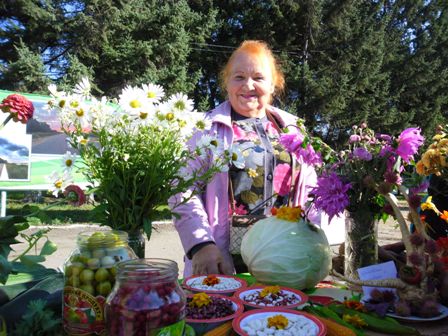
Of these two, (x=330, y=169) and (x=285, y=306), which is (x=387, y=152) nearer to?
(x=330, y=169)

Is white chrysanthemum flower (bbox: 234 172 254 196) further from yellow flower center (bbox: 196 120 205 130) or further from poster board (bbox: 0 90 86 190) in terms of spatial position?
poster board (bbox: 0 90 86 190)

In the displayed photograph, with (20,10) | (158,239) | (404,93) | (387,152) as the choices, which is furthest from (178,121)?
(404,93)

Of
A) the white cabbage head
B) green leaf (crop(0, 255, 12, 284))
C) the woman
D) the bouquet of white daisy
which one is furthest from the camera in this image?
the woman

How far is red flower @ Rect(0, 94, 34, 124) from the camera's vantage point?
1041 mm

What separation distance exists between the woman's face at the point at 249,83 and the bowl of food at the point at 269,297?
100 cm

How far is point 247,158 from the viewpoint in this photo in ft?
6.26

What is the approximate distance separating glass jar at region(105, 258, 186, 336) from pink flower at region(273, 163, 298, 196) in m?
1.24

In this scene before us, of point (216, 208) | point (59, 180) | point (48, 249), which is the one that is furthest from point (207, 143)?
point (216, 208)

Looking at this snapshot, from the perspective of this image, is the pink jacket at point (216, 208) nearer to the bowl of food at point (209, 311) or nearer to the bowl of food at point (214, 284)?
the bowl of food at point (214, 284)

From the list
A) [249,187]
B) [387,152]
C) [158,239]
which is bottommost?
[158,239]

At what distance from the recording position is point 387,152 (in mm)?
1342

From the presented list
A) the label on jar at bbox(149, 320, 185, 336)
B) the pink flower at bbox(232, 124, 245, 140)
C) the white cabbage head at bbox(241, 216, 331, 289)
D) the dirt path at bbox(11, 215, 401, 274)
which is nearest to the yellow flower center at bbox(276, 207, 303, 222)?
the white cabbage head at bbox(241, 216, 331, 289)

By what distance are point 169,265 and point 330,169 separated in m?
0.81

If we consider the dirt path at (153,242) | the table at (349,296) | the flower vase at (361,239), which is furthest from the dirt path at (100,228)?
the flower vase at (361,239)
